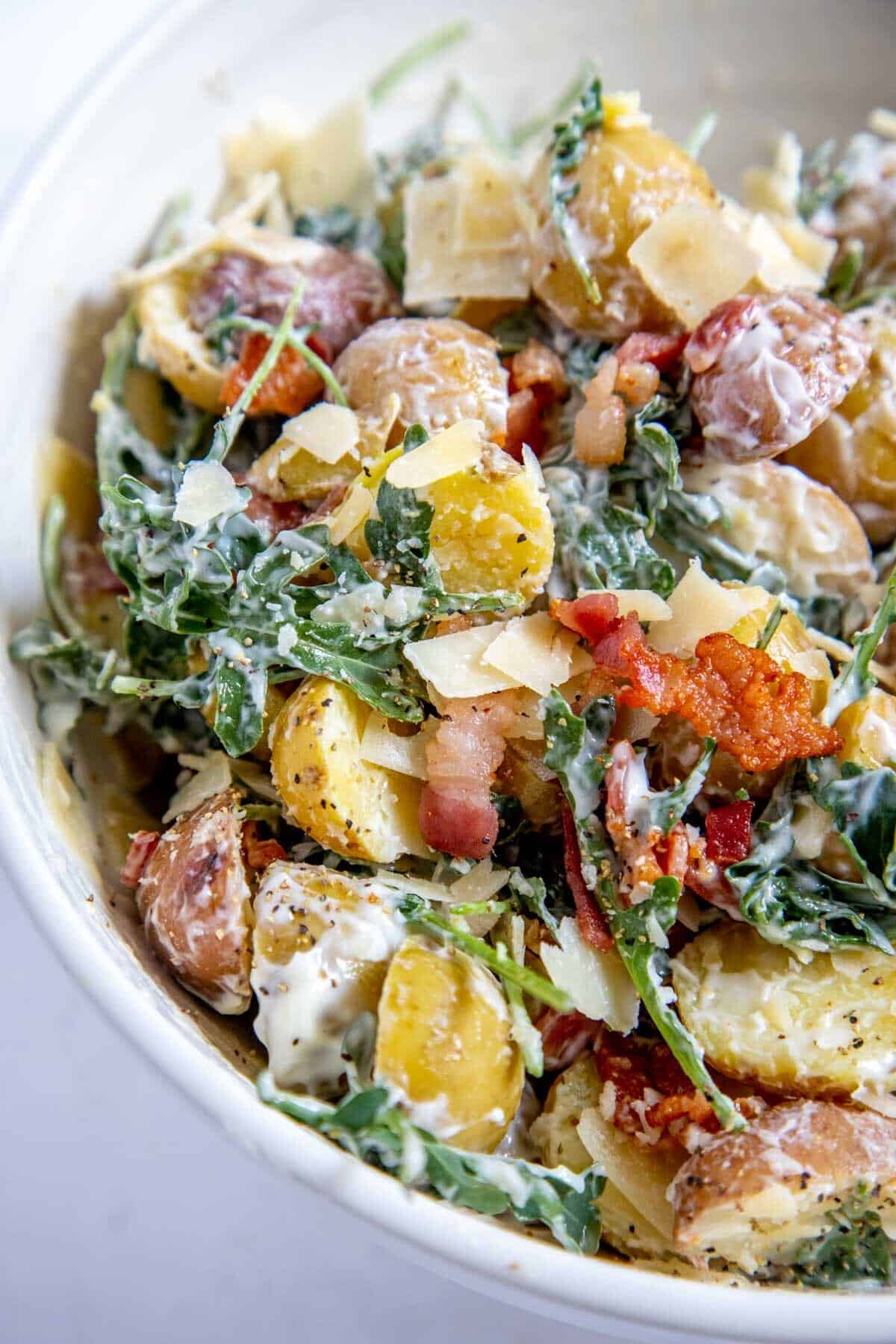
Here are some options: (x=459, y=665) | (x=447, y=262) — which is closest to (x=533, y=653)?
(x=459, y=665)

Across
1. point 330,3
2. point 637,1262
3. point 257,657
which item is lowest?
point 637,1262

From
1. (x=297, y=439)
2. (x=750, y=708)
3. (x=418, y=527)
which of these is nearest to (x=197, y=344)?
(x=297, y=439)

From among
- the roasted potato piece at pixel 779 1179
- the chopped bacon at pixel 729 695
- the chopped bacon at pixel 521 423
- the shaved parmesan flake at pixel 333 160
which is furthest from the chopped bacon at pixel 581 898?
the shaved parmesan flake at pixel 333 160

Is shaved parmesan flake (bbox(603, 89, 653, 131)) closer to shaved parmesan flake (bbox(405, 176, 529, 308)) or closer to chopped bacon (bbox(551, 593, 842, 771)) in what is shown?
shaved parmesan flake (bbox(405, 176, 529, 308))

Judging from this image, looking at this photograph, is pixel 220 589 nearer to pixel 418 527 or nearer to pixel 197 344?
pixel 418 527

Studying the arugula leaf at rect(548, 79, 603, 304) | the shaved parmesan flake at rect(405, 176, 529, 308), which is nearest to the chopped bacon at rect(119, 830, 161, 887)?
the shaved parmesan flake at rect(405, 176, 529, 308)
